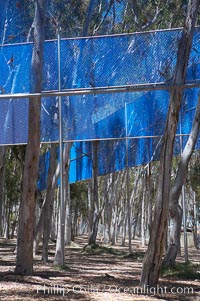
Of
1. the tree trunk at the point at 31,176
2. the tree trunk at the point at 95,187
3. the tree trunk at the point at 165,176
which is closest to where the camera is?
the tree trunk at the point at 165,176

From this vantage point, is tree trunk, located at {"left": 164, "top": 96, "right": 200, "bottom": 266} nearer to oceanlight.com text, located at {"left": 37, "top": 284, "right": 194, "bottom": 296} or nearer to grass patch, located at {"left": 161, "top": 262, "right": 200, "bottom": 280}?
grass patch, located at {"left": 161, "top": 262, "right": 200, "bottom": 280}

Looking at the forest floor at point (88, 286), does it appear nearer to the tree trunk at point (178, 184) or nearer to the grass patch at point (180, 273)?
the grass patch at point (180, 273)

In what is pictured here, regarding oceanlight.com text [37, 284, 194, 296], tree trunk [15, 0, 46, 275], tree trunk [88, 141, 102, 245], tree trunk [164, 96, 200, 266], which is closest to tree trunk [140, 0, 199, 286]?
oceanlight.com text [37, 284, 194, 296]

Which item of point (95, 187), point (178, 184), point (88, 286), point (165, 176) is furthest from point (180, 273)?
point (95, 187)

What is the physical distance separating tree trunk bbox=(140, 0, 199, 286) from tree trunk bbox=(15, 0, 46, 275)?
8.92ft

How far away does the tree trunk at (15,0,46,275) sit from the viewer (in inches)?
398

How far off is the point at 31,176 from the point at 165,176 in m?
3.12

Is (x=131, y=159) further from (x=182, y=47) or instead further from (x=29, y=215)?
(x=182, y=47)

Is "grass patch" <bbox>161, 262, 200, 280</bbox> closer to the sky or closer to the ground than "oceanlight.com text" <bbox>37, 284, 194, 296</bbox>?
closer to the sky

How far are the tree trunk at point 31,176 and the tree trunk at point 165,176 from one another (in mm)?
2719

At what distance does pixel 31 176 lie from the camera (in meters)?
10.2

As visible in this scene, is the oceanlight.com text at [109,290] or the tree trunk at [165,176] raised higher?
the tree trunk at [165,176]

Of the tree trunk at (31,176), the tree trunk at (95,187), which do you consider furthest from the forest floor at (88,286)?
the tree trunk at (95,187)

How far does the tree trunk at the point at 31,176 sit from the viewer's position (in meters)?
10.1
